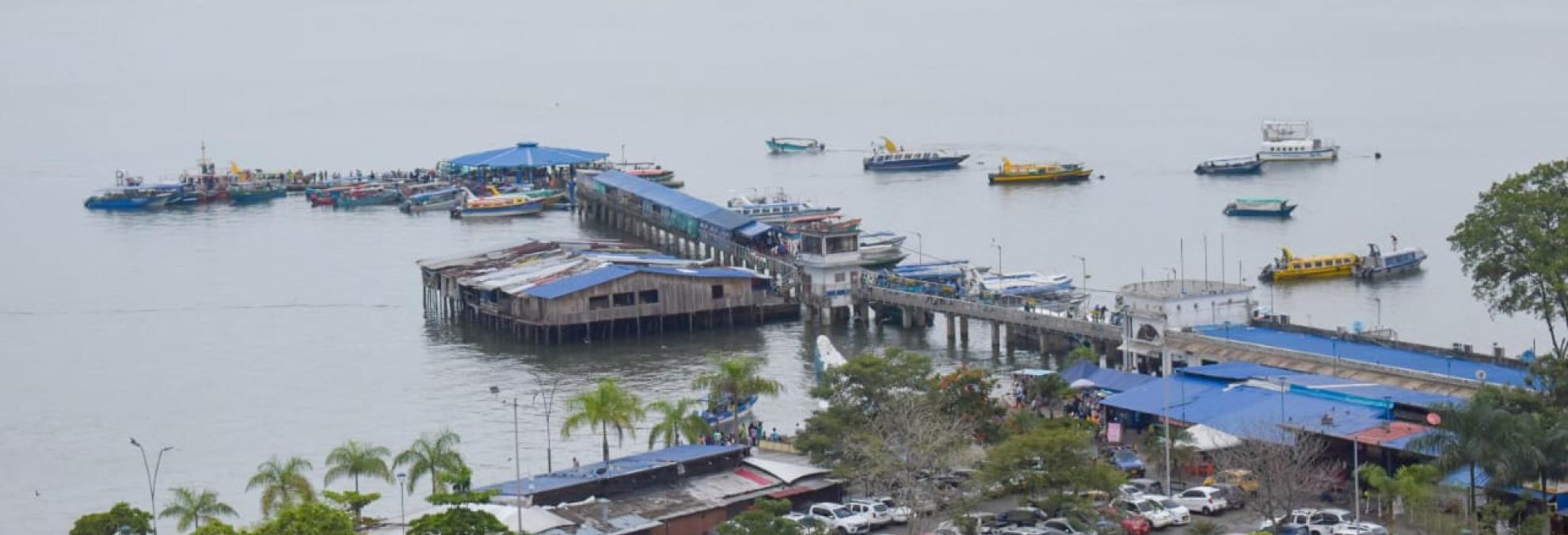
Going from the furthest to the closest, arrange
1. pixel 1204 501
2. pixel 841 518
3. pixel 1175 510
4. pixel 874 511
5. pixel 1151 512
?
pixel 1204 501 < pixel 874 511 < pixel 841 518 < pixel 1175 510 < pixel 1151 512

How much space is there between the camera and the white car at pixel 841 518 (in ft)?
111

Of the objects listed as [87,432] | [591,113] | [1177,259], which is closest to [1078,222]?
[1177,259]

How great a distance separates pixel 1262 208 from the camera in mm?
87938

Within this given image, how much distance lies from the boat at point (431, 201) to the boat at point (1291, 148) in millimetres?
41620

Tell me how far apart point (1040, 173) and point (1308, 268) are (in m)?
36.5

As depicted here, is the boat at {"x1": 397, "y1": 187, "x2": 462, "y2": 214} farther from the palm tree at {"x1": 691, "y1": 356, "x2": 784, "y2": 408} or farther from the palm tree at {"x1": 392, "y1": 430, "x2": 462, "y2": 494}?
the palm tree at {"x1": 392, "y1": 430, "x2": 462, "y2": 494}

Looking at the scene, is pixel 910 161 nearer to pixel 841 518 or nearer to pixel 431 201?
pixel 431 201

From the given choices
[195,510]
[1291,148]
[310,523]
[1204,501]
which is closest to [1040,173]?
[1291,148]

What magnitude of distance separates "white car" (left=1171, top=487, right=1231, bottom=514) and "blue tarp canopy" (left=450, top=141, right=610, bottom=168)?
70.1 meters

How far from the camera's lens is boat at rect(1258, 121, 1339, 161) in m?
113

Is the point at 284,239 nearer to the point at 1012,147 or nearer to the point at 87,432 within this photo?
the point at 87,432

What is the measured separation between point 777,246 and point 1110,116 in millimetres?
91473

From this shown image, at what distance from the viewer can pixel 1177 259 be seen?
249 ft

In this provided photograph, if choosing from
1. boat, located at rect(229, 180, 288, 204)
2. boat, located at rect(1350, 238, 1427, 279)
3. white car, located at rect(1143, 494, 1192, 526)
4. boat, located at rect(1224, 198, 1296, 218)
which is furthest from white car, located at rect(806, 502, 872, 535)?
boat, located at rect(229, 180, 288, 204)
